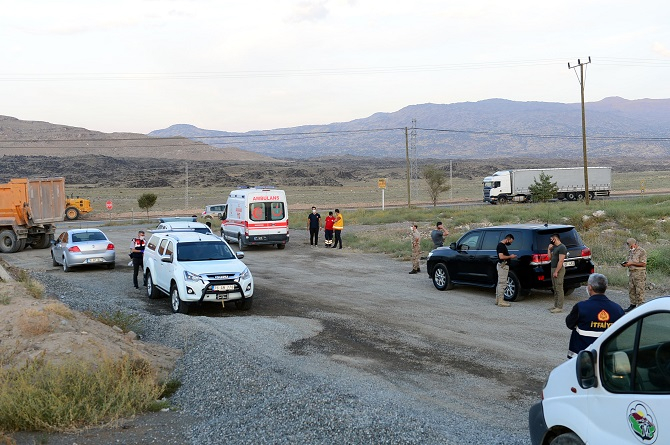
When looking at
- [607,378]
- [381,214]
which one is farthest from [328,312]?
[381,214]

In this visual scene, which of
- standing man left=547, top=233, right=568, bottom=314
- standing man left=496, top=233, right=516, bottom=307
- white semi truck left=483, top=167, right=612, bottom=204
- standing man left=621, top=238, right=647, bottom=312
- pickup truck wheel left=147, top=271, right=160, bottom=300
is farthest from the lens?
white semi truck left=483, top=167, right=612, bottom=204

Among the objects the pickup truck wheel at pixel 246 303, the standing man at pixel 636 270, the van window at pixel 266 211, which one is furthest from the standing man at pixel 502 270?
the van window at pixel 266 211

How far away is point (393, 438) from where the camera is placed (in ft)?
21.6

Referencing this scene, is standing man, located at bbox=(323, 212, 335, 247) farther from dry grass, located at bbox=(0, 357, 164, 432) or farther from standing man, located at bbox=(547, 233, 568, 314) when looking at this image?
dry grass, located at bbox=(0, 357, 164, 432)

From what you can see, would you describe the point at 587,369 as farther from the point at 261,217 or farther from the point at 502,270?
the point at 261,217

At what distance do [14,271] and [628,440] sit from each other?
20.9 m

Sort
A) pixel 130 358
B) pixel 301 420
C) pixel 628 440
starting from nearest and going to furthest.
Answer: pixel 628 440 < pixel 301 420 < pixel 130 358

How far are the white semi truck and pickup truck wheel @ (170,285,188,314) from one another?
1988 inches

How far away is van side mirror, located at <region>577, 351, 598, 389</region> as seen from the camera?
15.2 ft

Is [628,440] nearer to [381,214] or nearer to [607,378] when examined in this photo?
[607,378]

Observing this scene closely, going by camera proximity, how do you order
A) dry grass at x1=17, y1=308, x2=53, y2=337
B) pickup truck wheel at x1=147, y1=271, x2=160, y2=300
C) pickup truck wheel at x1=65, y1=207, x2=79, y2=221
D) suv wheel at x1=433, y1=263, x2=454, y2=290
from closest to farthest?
dry grass at x1=17, y1=308, x2=53, y2=337
pickup truck wheel at x1=147, y1=271, x2=160, y2=300
suv wheel at x1=433, y1=263, x2=454, y2=290
pickup truck wheel at x1=65, y1=207, x2=79, y2=221

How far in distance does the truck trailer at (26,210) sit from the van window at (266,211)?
9.72 metres

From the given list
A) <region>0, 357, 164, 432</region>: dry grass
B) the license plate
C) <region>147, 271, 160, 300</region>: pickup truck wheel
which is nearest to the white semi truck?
<region>147, 271, 160, 300</region>: pickup truck wheel

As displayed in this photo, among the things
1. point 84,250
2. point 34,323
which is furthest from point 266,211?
point 34,323
